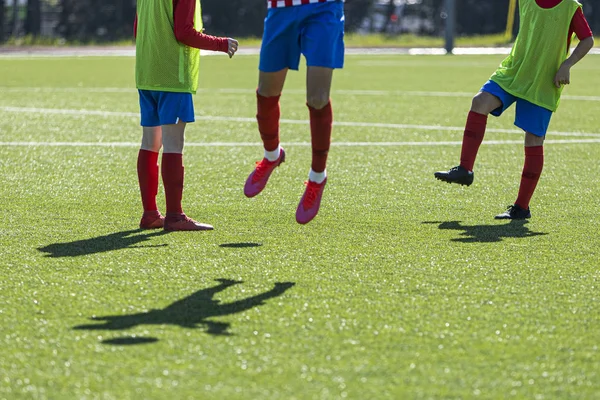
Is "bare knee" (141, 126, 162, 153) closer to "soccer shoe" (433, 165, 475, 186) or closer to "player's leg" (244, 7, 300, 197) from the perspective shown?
"player's leg" (244, 7, 300, 197)

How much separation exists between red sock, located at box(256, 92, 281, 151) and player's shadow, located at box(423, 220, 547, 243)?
1056 millimetres

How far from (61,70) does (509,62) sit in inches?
723

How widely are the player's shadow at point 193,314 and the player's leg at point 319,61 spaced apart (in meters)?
1.20

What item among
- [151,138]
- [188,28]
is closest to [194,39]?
[188,28]


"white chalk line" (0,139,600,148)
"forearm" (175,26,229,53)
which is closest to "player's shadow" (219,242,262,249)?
"forearm" (175,26,229,53)

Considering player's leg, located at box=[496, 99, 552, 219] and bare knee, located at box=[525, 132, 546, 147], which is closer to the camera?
player's leg, located at box=[496, 99, 552, 219]

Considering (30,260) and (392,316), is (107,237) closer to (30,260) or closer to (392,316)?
(30,260)

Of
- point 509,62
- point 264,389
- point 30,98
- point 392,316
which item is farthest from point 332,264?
point 30,98

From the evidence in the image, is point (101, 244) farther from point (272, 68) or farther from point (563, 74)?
point (563, 74)

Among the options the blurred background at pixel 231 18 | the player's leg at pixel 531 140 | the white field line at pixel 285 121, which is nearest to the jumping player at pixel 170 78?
the player's leg at pixel 531 140

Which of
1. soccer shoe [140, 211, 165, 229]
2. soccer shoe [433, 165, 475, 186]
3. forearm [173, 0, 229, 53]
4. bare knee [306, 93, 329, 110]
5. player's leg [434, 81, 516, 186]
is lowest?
soccer shoe [140, 211, 165, 229]

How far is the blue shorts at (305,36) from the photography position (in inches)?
211

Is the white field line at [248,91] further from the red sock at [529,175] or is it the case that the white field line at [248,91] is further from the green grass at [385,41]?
the green grass at [385,41]

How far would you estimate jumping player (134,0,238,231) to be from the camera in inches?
235
